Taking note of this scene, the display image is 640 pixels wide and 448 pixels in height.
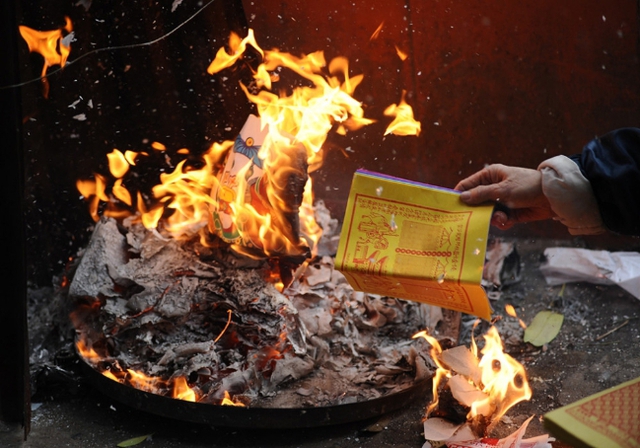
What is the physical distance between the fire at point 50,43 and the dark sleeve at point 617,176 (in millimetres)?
2025

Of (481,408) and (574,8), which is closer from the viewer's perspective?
(481,408)

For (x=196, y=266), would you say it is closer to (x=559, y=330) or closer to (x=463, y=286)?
(x=463, y=286)

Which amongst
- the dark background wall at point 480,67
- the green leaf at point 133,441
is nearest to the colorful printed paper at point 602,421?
the green leaf at point 133,441

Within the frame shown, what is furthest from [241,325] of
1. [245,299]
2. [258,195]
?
[258,195]

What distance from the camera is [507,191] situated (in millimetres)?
1992

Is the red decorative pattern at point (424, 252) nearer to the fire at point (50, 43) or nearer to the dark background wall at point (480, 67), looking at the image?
the dark background wall at point (480, 67)

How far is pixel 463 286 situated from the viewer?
188cm

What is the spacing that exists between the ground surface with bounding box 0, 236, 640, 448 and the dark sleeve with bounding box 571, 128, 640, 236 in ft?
2.61

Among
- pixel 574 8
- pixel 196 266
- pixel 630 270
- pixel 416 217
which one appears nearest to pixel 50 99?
pixel 196 266

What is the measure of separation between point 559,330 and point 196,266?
1549 millimetres

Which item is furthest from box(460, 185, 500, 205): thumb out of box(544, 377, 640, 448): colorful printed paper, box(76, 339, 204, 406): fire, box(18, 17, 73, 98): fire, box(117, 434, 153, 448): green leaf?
box(18, 17, 73, 98): fire

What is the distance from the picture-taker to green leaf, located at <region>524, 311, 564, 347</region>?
2.89m

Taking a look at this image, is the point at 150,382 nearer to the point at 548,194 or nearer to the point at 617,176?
the point at 548,194

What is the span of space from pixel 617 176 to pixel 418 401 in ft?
3.59
